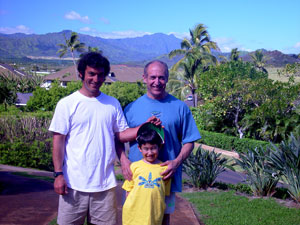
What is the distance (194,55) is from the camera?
3472 cm

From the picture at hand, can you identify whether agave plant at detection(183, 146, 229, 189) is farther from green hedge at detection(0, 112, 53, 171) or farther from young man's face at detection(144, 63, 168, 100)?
green hedge at detection(0, 112, 53, 171)

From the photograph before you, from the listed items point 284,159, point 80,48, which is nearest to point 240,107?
point 284,159

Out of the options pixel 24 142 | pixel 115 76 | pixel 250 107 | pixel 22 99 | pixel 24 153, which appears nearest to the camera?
pixel 24 153

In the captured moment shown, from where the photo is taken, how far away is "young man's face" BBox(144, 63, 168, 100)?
318 cm

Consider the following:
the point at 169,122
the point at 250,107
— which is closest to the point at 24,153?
the point at 169,122

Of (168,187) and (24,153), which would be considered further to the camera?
(24,153)

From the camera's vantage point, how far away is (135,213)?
3055 mm

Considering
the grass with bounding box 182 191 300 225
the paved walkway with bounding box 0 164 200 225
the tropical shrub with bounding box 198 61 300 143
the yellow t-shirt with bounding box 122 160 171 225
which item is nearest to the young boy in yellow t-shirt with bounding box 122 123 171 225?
the yellow t-shirt with bounding box 122 160 171 225

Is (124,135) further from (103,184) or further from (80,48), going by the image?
(80,48)

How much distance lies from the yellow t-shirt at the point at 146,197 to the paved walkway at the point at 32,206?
6.78 feet

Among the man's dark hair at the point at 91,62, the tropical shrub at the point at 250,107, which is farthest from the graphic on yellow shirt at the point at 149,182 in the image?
the tropical shrub at the point at 250,107

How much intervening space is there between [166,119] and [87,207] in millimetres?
1031

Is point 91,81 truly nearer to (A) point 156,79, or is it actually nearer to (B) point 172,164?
(A) point 156,79

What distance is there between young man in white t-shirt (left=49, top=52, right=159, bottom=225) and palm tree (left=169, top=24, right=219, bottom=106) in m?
31.1
